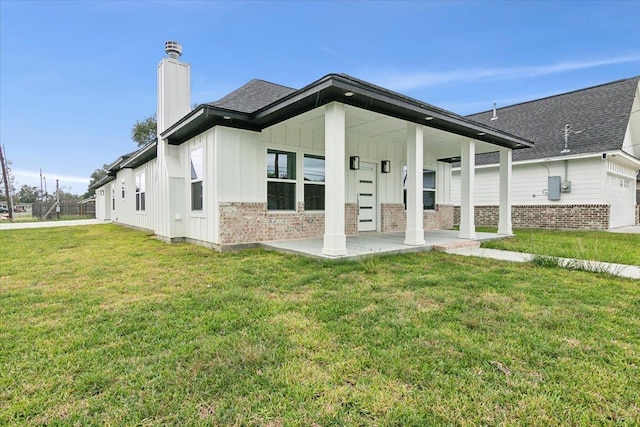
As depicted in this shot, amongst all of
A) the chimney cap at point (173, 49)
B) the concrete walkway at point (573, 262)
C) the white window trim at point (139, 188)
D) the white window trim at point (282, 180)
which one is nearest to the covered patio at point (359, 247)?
the concrete walkway at point (573, 262)

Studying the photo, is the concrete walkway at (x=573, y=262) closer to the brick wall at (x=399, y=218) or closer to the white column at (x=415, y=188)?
the white column at (x=415, y=188)

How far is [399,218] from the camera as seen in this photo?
976cm

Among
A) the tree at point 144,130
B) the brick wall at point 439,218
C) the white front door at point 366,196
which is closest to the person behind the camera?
the white front door at point 366,196

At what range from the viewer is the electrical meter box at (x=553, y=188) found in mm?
11883

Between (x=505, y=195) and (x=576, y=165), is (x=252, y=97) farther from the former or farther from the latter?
(x=576, y=165)

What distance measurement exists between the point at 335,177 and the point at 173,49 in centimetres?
640

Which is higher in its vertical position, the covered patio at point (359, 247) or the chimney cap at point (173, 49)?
the chimney cap at point (173, 49)

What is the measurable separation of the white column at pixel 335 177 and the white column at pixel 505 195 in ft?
20.6

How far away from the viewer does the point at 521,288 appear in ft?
12.3

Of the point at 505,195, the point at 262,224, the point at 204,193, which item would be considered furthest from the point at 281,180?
the point at 505,195

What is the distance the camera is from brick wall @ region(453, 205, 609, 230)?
11.1 m

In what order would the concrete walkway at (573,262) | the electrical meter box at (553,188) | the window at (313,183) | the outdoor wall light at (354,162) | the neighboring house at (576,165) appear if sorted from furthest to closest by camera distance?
the electrical meter box at (553,188) < the neighboring house at (576,165) < the outdoor wall light at (354,162) < the window at (313,183) < the concrete walkway at (573,262)

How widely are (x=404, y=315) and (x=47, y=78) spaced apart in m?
26.1

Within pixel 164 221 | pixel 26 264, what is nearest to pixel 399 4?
pixel 164 221
